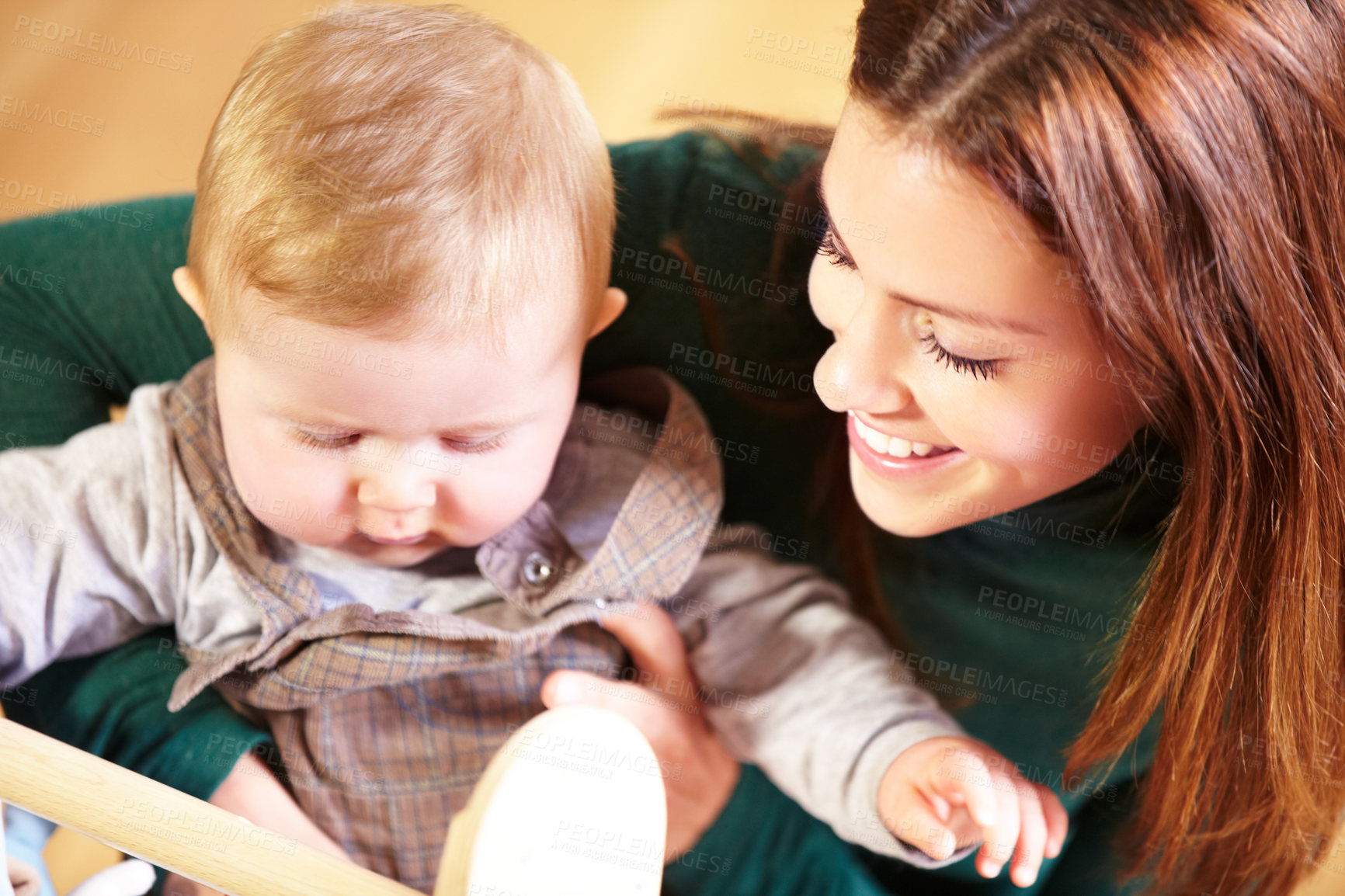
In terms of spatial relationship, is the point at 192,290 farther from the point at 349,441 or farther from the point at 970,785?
the point at 970,785

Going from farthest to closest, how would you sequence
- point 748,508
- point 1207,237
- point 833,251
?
point 748,508 < point 833,251 < point 1207,237

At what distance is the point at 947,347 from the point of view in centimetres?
62

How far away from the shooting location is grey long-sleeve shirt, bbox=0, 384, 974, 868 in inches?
28.3

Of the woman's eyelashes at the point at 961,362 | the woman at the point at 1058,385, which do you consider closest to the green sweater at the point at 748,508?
the woman at the point at 1058,385

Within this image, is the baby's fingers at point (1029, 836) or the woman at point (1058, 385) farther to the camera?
the baby's fingers at point (1029, 836)

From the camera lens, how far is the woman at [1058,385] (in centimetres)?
55

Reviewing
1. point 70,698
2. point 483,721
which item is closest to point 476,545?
point 483,721

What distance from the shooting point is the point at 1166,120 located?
0.54 meters

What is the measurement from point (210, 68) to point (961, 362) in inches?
24.0

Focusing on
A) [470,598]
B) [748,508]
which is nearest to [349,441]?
[470,598]

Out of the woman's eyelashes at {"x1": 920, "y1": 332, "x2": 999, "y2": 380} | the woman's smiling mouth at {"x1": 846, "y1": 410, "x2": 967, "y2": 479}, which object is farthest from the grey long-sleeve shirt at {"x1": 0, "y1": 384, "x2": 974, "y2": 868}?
the woman's eyelashes at {"x1": 920, "y1": 332, "x2": 999, "y2": 380}

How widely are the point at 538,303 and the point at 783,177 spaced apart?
0.21 metres

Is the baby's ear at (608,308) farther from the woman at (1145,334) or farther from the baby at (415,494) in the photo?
the woman at (1145,334)

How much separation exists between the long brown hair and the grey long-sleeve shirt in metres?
0.23
